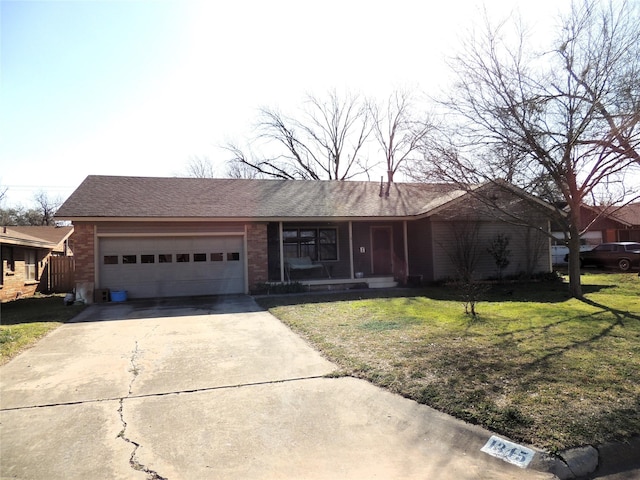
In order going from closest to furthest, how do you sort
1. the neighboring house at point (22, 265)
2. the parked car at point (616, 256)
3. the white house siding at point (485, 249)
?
the neighboring house at point (22, 265) < the white house siding at point (485, 249) < the parked car at point (616, 256)

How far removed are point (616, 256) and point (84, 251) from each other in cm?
2314

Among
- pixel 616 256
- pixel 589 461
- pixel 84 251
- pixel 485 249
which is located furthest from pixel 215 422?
pixel 616 256

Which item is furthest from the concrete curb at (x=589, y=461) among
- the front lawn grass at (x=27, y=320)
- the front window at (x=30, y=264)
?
the front window at (x=30, y=264)

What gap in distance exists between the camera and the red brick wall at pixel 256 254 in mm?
14641

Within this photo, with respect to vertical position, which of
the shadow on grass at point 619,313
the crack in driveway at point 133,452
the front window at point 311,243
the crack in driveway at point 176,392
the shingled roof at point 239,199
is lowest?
the crack in driveway at point 133,452

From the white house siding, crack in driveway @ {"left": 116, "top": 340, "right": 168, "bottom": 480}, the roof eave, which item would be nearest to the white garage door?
the roof eave

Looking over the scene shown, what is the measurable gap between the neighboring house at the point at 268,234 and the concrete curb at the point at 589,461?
9064 millimetres

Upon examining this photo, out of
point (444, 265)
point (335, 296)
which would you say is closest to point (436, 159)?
point (335, 296)

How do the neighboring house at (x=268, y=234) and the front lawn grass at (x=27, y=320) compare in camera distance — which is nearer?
the front lawn grass at (x=27, y=320)

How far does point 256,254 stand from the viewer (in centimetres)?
1472

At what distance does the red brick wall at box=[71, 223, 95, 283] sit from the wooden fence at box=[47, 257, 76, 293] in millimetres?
6288

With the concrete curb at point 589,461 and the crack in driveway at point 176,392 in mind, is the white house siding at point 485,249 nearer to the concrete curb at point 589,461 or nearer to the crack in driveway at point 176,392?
the crack in driveway at point 176,392

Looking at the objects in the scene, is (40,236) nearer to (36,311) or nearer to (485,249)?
(36,311)

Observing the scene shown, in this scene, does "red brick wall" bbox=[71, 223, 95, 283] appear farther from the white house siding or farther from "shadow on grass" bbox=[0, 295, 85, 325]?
the white house siding
